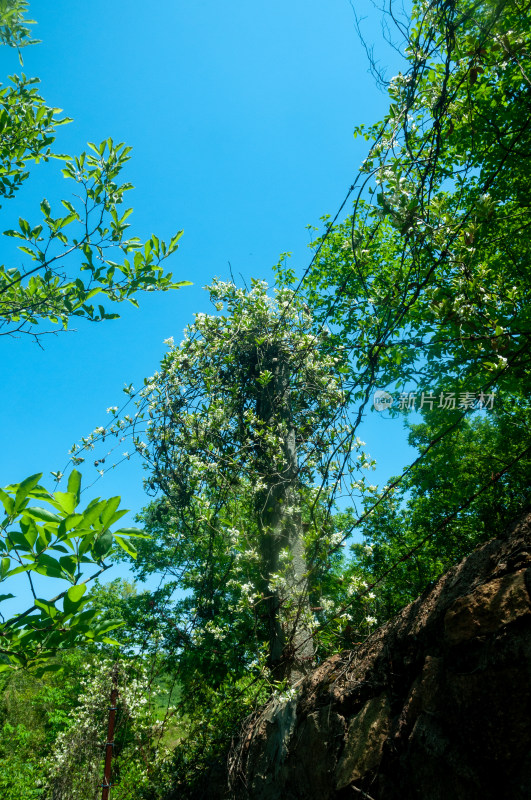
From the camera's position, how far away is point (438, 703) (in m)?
1.81

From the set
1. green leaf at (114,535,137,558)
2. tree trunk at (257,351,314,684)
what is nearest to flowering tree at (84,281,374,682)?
tree trunk at (257,351,314,684)

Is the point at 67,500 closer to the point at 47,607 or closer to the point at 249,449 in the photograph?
the point at 47,607

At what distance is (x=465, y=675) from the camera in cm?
173

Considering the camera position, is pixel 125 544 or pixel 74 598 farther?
pixel 125 544

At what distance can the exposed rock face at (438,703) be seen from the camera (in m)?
1.55

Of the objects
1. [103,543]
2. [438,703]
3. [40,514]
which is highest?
[40,514]

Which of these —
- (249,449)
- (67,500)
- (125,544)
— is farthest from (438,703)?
(249,449)

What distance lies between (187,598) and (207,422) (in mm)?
9088

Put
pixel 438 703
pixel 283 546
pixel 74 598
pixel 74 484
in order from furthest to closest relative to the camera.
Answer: pixel 283 546, pixel 438 703, pixel 74 484, pixel 74 598

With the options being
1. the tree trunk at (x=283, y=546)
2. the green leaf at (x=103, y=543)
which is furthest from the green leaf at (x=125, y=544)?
the tree trunk at (x=283, y=546)

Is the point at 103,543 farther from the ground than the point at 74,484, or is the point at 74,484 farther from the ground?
the point at 74,484

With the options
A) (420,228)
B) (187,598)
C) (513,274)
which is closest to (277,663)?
(420,228)

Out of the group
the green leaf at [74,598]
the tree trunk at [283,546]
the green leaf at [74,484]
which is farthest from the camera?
the tree trunk at [283,546]

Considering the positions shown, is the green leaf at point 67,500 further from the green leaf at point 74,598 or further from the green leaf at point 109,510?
the green leaf at point 74,598
